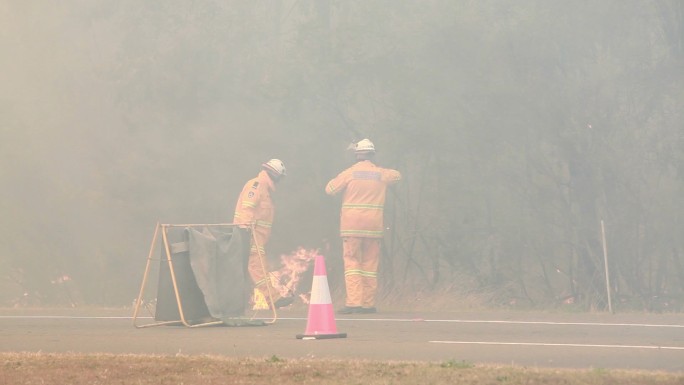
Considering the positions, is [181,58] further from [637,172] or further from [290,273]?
[637,172]

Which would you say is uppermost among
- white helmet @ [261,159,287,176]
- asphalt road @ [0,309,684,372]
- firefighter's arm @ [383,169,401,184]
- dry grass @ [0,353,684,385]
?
white helmet @ [261,159,287,176]

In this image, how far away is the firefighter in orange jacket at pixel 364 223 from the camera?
57.6 ft

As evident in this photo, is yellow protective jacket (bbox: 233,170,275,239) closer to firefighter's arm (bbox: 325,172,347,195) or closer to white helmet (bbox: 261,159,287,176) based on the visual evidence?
white helmet (bbox: 261,159,287,176)

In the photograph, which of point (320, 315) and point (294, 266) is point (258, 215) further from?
point (320, 315)

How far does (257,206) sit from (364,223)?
1.66 meters

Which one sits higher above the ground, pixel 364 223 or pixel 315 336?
pixel 364 223

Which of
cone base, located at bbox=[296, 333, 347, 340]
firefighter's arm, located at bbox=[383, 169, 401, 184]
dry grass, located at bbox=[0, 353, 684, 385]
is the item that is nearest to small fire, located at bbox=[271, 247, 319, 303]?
firefighter's arm, located at bbox=[383, 169, 401, 184]

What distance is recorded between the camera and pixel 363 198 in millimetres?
17734

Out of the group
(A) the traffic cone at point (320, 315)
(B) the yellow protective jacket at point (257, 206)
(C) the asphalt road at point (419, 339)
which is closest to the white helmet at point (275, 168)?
(B) the yellow protective jacket at point (257, 206)

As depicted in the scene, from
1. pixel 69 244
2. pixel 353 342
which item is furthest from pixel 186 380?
pixel 69 244

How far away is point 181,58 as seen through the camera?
23.1 meters

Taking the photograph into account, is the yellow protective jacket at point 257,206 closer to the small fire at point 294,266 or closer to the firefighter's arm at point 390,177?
the firefighter's arm at point 390,177

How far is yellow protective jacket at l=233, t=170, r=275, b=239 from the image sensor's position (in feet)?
59.3

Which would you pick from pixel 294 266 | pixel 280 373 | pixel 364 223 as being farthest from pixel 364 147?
pixel 280 373
